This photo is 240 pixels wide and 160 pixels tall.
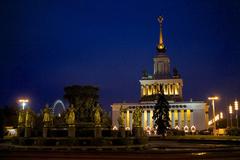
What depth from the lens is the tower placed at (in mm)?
129375

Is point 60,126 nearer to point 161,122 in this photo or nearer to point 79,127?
point 79,127

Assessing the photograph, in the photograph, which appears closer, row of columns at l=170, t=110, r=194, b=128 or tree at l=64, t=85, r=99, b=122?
tree at l=64, t=85, r=99, b=122

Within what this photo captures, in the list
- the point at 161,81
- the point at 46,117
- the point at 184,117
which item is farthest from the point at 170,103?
the point at 46,117

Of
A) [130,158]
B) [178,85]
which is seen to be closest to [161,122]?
[130,158]

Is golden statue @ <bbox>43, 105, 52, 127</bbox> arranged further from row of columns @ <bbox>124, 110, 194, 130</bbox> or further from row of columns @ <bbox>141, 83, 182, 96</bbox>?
row of columns @ <bbox>141, 83, 182, 96</bbox>

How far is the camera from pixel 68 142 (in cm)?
2866

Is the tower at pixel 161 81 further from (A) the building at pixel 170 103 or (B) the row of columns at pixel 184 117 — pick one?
(B) the row of columns at pixel 184 117

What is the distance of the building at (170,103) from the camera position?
379 ft

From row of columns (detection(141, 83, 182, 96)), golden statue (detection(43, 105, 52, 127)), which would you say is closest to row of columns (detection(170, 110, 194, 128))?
row of columns (detection(141, 83, 182, 96))

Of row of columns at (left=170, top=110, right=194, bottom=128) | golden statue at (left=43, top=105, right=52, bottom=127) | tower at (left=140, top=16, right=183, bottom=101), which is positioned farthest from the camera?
tower at (left=140, top=16, right=183, bottom=101)

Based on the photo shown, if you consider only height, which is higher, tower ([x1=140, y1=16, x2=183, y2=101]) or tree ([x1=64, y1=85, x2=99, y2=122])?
tower ([x1=140, y1=16, x2=183, y2=101])

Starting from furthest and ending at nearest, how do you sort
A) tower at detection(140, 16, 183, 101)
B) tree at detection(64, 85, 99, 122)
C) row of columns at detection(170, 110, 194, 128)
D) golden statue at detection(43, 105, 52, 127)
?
tower at detection(140, 16, 183, 101), row of columns at detection(170, 110, 194, 128), tree at detection(64, 85, 99, 122), golden statue at detection(43, 105, 52, 127)

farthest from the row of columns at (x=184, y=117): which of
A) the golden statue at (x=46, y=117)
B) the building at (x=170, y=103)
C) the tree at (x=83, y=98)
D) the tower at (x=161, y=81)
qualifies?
the golden statue at (x=46, y=117)

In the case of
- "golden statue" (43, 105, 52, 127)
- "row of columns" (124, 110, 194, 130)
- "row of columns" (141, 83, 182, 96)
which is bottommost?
"golden statue" (43, 105, 52, 127)
